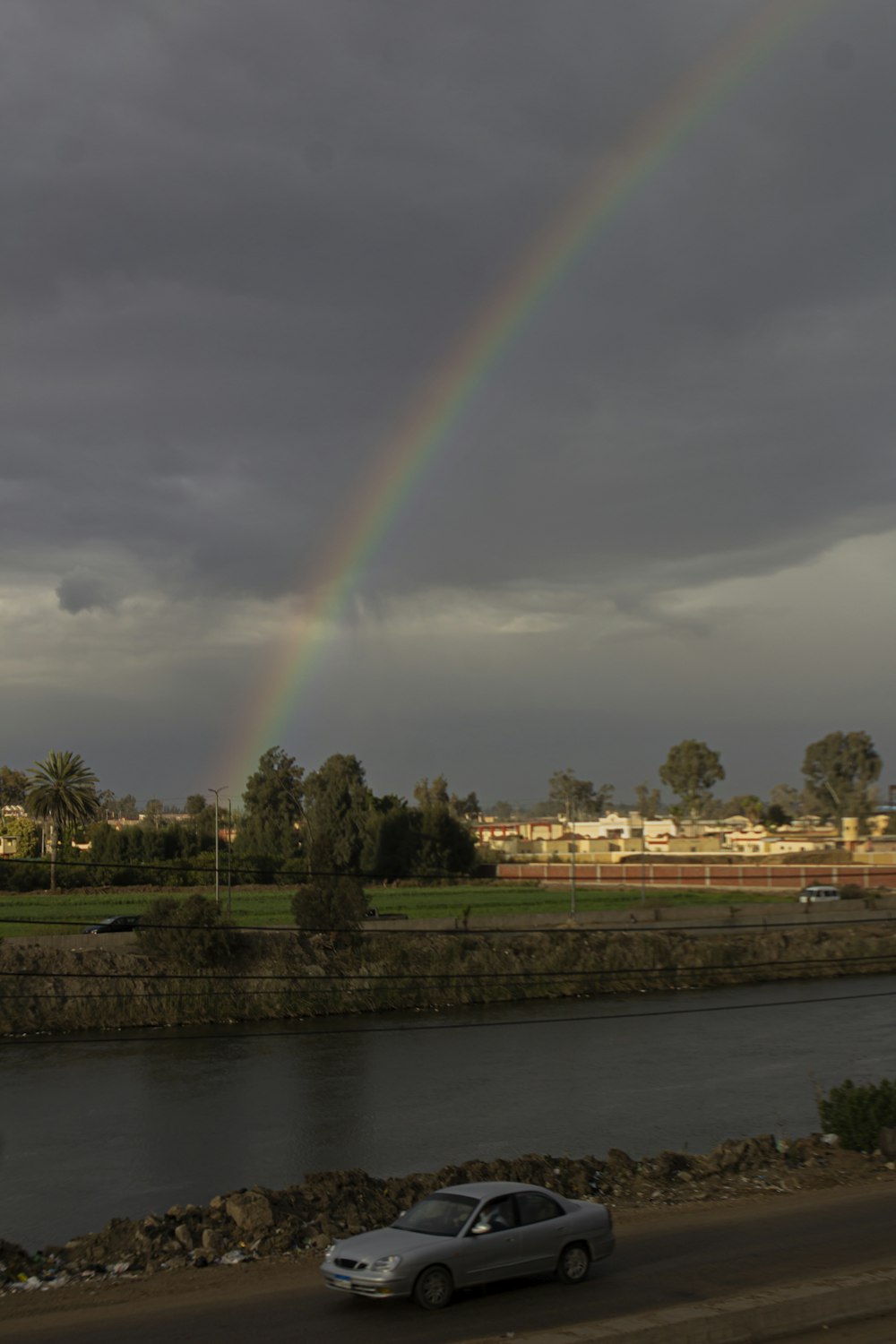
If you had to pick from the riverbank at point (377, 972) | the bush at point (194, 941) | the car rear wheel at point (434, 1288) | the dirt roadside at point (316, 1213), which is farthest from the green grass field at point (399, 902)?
the car rear wheel at point (434, 1288)

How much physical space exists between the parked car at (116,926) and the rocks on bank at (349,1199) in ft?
151

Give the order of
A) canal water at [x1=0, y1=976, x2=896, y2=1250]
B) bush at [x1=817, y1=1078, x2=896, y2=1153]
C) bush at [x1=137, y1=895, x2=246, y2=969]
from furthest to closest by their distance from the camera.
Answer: bush at [x1=137, y1=895, x2=246, y2=969], canal water at [x1=0, y1=976, x2=896, y2=1250], bush at [x1=817, y1=1078, x2=896, y2=1153]

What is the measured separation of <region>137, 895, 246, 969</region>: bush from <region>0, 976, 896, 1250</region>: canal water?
13.1 feet

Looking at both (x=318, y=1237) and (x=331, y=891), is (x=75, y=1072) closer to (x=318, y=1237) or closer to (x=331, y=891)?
(x=331, y=891)

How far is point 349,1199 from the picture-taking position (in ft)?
65.3

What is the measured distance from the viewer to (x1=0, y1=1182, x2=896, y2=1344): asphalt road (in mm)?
12633

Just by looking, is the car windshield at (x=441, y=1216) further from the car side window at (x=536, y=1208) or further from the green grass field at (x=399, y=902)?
the green grass field at (x=399, y=902)

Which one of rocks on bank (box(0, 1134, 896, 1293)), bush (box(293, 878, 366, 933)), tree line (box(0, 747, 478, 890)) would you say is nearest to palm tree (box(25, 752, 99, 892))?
tree line (box(0, 747, 478, 890))

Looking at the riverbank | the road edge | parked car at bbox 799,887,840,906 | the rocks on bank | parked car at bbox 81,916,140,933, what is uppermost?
the road edge

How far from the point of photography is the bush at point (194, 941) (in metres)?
58.2

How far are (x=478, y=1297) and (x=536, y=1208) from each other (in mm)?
1171

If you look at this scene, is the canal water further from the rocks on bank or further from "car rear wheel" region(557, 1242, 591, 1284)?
"car rear wheel" region(557, 1242, 591, 1284)

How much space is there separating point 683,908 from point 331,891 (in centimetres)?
2467

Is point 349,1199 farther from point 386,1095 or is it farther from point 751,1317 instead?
point 386,1095
